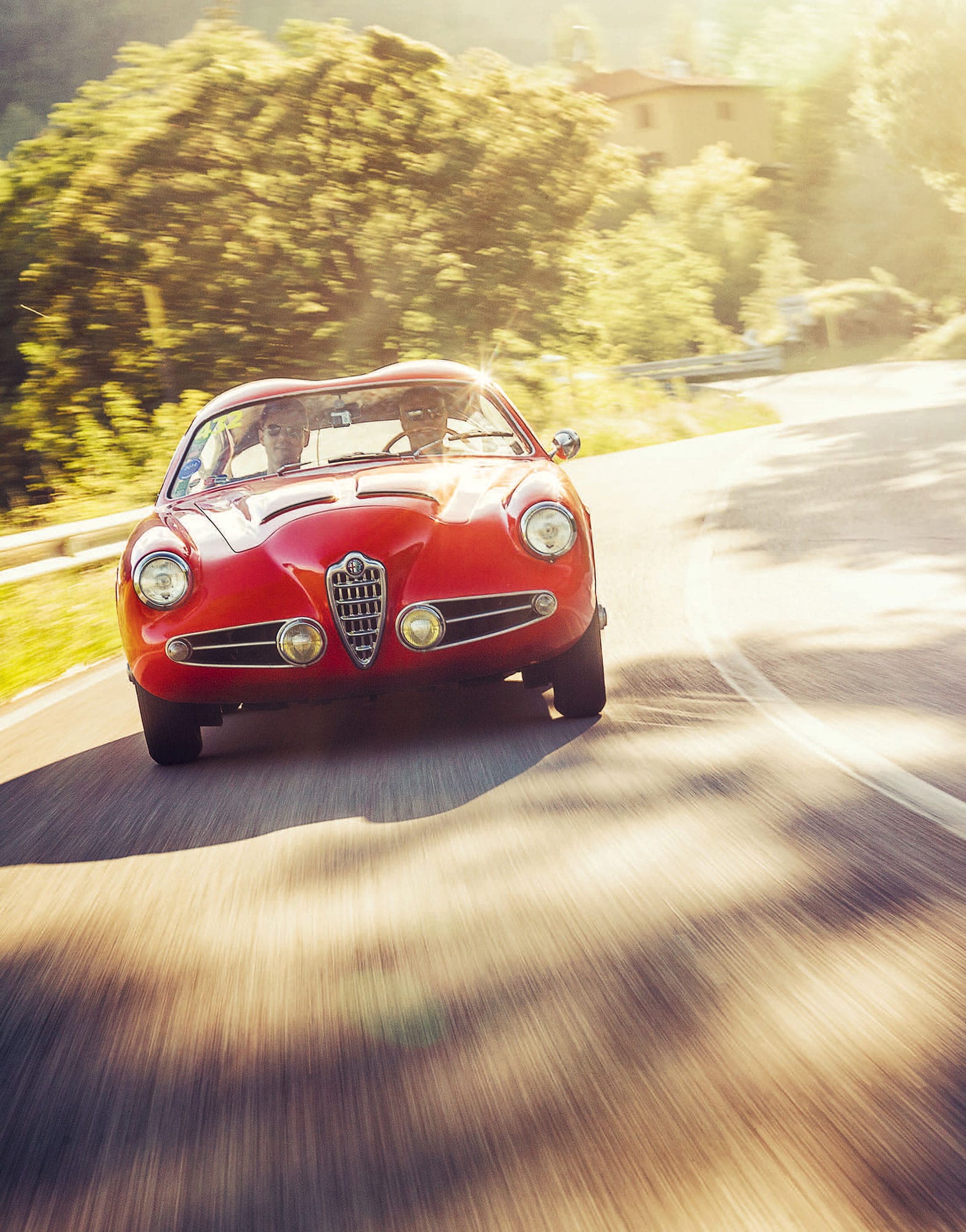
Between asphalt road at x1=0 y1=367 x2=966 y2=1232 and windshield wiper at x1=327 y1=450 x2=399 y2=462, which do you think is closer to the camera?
asphalt road at x1=0 y1=367 x2=966 y2=1232

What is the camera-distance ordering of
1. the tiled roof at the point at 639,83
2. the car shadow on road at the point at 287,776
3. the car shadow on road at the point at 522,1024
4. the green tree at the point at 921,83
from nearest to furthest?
1. the car shadow on road at the point at 522,1024
2. the car shadow on road at the point at 287,776
3. the green tree at the point at 921,83
4. the tiled roof at the point at 639,83

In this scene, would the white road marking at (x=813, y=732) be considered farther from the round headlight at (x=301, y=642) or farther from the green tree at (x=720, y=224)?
the green tree at (x=720, y=224)

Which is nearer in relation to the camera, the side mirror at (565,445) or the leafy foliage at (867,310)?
the side mirror at (565,445)

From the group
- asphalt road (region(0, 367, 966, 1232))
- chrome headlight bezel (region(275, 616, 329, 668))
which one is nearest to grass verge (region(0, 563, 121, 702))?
asphalt road (region(0, 367, 966, 1232))

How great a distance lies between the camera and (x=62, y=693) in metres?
7.85

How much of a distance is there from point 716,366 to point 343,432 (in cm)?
3140

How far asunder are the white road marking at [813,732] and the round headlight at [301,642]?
1759 mm

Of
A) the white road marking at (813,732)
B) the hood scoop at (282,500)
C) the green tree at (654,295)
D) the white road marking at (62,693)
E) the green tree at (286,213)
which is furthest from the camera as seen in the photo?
the green tree at (654,295)

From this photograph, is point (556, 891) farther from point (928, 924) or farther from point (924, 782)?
point (924, 782)

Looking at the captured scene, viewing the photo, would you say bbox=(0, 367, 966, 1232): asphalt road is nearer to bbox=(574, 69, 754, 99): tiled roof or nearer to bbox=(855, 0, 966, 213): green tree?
bbox=(855, 0, 966, 213): green tree

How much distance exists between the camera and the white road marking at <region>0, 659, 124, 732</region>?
23.8ft

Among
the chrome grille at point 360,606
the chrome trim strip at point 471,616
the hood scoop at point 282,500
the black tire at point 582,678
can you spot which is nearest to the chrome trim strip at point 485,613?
the chrome trim strip at point 471,616

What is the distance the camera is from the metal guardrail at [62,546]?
10602mm

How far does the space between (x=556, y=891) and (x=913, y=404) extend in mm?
20858
